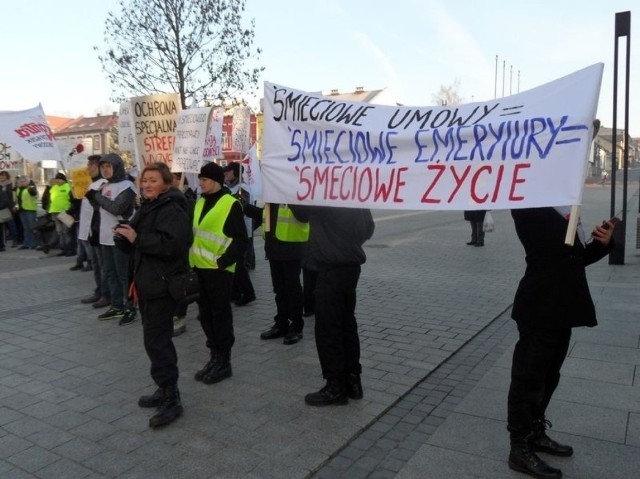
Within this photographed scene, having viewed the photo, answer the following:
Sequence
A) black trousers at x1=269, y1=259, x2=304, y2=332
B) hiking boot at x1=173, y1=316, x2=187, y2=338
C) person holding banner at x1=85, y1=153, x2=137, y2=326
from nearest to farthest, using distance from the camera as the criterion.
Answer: black trousers at x1=269, y1=259, x2=304, y2=332 < hiking boot at x1=173, y1=316, x2=187, y2=338 < person holding banner at x1=85, y1=153, x2=137, y2=326

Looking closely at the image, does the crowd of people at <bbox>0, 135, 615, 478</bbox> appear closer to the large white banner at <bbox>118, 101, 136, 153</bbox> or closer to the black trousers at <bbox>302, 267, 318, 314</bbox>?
the black trousers at <bbox>302, 267, 318, 314</bbox>

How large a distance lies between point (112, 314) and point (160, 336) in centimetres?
323

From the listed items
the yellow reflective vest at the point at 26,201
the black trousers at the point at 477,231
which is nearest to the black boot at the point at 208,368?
the black trousers at the point at 477,231

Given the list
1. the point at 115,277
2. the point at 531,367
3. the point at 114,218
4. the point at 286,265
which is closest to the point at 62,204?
the point at 115,277

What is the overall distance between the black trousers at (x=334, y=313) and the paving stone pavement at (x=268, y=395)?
346 mm

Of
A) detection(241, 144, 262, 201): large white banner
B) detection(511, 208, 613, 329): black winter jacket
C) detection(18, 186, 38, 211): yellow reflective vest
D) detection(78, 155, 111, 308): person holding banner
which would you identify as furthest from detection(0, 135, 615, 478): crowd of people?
detection(18, 186, 38, 211): yellow reflective vest

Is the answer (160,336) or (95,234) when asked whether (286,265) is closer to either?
(160,336)

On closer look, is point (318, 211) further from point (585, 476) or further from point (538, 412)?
point (585, 476)

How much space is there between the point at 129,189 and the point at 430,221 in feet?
54.7

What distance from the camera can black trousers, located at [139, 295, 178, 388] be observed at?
3.90 meters

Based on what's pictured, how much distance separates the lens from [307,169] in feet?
13.8

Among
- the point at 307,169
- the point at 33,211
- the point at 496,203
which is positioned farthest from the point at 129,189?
the point at 33,211

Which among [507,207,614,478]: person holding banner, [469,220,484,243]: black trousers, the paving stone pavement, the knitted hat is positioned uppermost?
the knitted hat

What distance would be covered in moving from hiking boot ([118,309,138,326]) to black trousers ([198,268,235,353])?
2.24 meters
